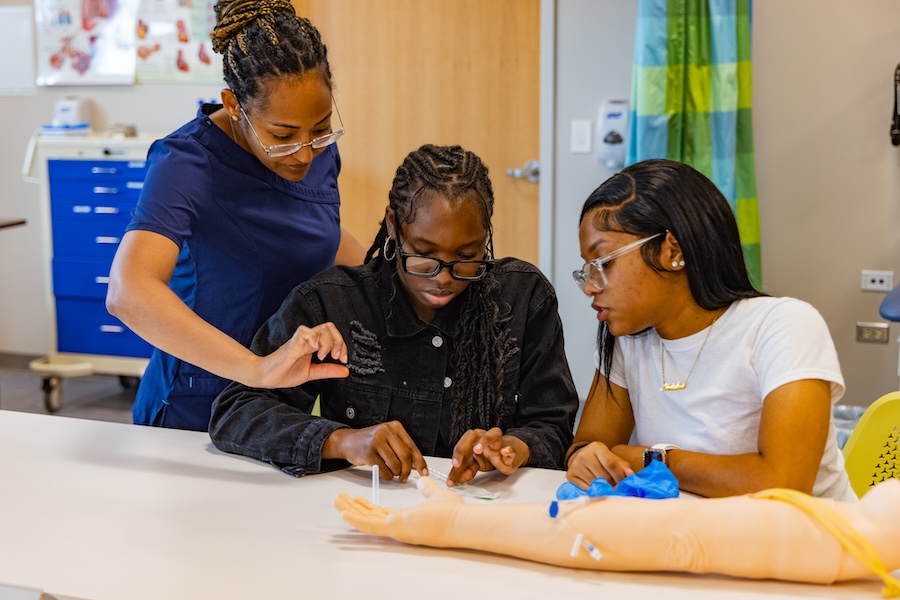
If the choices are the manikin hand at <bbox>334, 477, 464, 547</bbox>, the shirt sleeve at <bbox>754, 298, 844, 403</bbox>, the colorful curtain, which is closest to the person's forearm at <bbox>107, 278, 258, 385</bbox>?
the manikin hand at <bbox>334, 477, 464, 547</bbox>

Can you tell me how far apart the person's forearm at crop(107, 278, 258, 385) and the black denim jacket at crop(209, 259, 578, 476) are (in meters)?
0.17

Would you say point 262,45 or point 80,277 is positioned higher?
point 262,45

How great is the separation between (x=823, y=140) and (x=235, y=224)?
8.04 ft

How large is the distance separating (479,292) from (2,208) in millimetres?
4071

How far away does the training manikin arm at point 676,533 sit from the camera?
1101 mm

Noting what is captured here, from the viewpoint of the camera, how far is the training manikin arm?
43.3 inches

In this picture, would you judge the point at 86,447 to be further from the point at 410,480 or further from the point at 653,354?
the point at 653,354

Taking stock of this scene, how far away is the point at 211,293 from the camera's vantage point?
1.76m

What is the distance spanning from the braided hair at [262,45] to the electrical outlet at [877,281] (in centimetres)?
247

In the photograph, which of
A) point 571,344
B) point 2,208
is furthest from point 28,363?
point 571,344

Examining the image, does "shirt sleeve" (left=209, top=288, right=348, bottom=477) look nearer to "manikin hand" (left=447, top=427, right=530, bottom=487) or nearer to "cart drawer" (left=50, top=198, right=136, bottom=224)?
"manikin hand" (left=447, top=427, right=530, bottom=487)

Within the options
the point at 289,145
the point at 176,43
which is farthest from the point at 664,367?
the point at 176,43

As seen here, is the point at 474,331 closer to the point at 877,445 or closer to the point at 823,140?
the point at 877,445

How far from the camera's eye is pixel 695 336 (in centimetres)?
155
